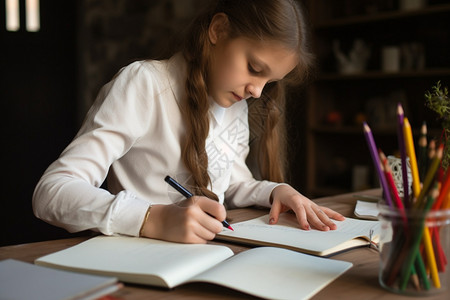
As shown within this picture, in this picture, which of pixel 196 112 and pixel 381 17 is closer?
pixel 196 112

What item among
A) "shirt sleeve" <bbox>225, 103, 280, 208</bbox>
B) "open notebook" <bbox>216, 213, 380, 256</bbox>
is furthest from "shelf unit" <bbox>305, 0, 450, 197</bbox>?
"open notebook" <bbox>216, 213, 380, 256</bbox>

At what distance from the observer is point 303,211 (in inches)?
43.4

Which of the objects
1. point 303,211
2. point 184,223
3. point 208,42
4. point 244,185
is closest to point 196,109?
point 208,42

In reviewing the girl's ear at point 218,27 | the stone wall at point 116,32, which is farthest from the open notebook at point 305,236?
the stone wall at point 116,32

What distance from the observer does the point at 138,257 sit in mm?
788

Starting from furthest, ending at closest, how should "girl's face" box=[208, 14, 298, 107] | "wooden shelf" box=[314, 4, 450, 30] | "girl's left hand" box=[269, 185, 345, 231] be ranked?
"wooden shelf" box=[314, 4, 450, 30] < "girl's face" box=[208, 14, 298, 107] < "girl's left hand" box=[269, 185, 345, 231]

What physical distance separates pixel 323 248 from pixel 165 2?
11.6 feet

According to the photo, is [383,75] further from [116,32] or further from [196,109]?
[196,109]

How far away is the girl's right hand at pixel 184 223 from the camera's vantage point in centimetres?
87

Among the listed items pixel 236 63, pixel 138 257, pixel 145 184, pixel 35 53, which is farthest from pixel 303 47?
pixel 35 53

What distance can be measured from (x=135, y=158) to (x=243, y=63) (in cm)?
36

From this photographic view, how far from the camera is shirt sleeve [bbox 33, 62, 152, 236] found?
929mm

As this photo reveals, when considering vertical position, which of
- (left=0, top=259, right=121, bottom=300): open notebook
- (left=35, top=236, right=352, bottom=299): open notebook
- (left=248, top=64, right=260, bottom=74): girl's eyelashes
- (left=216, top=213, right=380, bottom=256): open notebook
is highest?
(left=248, top=64, right=260, bottom=74): girl's eyelashes

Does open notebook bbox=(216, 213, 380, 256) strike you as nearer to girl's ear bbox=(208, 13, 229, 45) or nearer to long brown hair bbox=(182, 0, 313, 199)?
long brown hair bbox=(182, 0, 313, 199)
